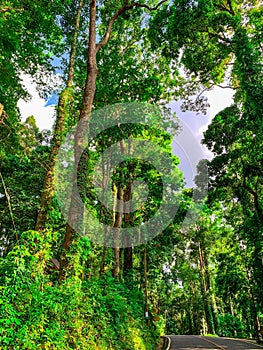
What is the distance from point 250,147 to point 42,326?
52.4 feet

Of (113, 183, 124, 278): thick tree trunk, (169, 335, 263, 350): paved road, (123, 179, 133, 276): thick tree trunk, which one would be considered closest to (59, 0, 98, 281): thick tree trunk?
(113, 183, 124, 278): thick tree trunk

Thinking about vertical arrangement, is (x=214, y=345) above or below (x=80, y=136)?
below

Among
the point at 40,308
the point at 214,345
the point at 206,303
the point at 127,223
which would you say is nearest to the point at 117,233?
the point at 127,223

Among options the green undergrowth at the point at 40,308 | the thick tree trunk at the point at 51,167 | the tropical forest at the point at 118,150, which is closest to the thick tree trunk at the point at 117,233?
the tropical forest at the point at 118,150

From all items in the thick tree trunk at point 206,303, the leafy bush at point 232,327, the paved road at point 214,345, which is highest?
the thick tree trunk at point 206,303

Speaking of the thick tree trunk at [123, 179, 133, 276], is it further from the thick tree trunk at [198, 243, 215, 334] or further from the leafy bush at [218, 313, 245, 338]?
the thick tree trunk at [198, 243, 215, 334]

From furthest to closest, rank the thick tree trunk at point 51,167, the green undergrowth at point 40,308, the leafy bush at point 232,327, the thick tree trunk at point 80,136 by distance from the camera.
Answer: the leafy bush at point 232,327
the thick tree trunk at point 51,167
the thick tree trunk at point 80,136
the green undergrowth at point 40,308

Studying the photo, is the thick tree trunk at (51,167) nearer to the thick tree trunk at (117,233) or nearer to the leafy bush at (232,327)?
the thick tree trunk at (117,233)

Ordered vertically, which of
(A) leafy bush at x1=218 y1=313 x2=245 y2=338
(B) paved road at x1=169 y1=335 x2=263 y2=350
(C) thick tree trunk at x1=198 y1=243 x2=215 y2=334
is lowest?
(B) paved road at x1=169 y1=335 x2=263 y2=350

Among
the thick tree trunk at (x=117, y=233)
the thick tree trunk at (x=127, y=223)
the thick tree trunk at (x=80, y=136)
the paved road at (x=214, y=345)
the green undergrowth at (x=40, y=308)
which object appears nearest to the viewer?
the green undergrowth at (x=40, y=308)

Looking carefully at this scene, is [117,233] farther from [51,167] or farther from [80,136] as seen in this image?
[80,136]

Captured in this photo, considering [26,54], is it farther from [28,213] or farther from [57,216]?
[57,216]

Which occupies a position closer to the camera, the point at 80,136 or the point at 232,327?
the point at 80,136

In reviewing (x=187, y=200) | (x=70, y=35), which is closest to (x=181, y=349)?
(x=187, y=200)
